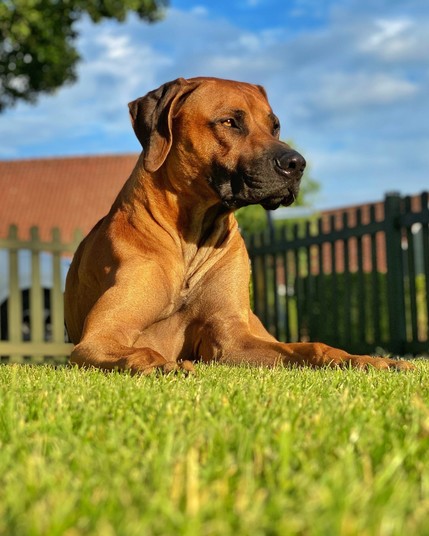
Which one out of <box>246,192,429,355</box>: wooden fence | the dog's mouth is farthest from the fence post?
the dog's mouth

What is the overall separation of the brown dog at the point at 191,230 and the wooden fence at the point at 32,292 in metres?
6.21

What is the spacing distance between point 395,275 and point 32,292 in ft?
15.9

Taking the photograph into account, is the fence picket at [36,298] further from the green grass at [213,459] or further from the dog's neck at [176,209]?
the green grass at [213,459]

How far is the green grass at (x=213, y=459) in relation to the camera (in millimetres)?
1305

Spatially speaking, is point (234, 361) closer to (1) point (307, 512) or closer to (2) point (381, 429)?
(2) point (381, 429)

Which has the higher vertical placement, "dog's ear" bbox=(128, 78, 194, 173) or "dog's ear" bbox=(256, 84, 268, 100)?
"dog's ear" bbox=(256, 84, 268, 100)

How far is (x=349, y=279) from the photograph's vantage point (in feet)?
37.0

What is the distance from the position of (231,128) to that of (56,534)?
3542 millimetres

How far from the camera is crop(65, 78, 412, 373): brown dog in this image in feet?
14.5

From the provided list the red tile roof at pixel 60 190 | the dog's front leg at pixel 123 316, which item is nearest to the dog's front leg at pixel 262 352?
the dog's front leg at pixel 123 316

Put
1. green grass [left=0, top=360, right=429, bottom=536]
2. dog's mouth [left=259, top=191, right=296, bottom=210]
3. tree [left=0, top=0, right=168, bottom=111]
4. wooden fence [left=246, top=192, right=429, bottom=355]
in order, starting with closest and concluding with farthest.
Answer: green grass [left=0, top=360, right=429, bottom=536]
dog's mouth [left=259, top=191, right=296, bottom=210]
wooden fence [left=246, top=192, right=429, bottom=355]
tree [left=0, top=0, right=168, bottom=111]

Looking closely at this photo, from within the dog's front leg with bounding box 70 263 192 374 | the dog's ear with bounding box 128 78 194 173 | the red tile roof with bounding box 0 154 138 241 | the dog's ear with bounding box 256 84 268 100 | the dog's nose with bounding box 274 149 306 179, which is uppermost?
the red tile roof with bounding box 0 154 138 241

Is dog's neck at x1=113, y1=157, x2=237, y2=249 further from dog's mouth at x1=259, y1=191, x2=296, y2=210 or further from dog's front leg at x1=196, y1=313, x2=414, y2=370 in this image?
dog's front leg at x1=196, y1=313, x2=414, y2=370

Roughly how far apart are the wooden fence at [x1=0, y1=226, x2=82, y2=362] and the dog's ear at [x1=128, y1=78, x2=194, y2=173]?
21.3 ft
